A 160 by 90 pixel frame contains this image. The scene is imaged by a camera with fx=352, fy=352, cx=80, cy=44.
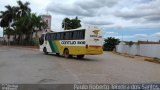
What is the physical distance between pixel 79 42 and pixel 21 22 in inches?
2403

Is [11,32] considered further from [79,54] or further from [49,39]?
[79,54]

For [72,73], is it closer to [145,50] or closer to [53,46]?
[53,46]

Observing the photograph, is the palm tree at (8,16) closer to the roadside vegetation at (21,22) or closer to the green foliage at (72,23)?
the roadside vegetation at (21,22)

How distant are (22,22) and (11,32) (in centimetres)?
2045

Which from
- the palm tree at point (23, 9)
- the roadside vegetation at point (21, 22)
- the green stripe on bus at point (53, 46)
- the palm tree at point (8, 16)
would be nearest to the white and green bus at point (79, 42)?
the green stripe on bus at point (53, 46)

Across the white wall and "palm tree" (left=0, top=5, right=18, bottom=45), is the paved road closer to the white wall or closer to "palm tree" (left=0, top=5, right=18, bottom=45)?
the white wall

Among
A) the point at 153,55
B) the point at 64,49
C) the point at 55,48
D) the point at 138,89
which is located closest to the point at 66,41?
the point at 64,49

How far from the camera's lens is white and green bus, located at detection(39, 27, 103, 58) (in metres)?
32.8

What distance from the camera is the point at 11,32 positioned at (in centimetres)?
11119

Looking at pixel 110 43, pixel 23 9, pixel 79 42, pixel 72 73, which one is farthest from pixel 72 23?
pixel 72 73

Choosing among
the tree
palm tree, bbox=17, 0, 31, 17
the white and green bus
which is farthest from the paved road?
palm tree, bbox=17, 0, 31, 17

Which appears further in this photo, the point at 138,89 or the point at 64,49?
the point at 64,49

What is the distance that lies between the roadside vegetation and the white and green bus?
53.4m

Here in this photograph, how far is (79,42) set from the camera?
33.6 m
